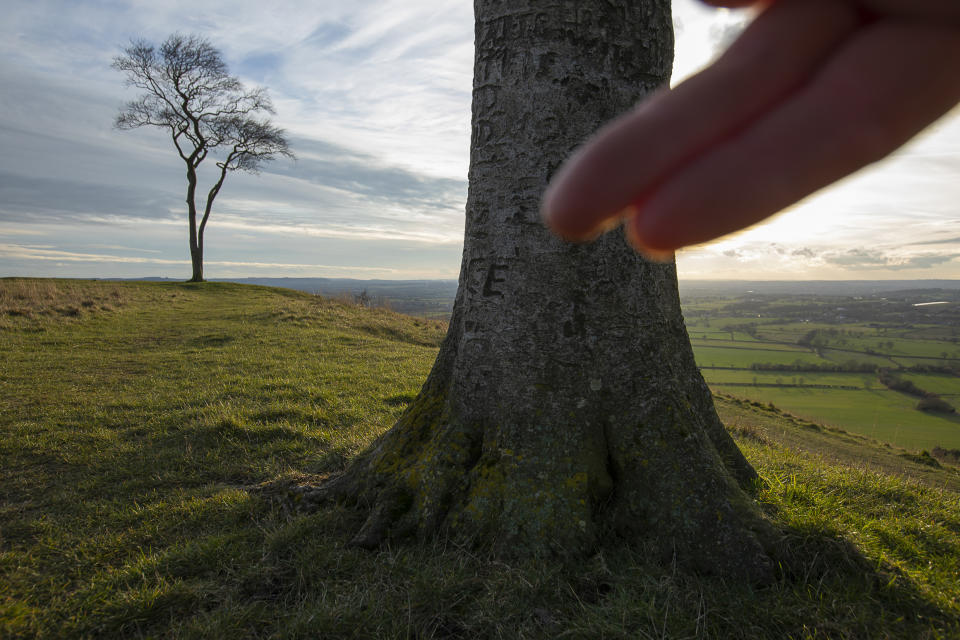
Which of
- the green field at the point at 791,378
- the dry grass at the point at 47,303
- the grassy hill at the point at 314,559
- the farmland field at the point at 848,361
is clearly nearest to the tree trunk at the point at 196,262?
the dry grass at the point at 47,303

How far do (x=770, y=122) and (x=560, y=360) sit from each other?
2501 millimetres

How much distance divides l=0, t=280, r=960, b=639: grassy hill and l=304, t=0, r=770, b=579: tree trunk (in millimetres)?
203

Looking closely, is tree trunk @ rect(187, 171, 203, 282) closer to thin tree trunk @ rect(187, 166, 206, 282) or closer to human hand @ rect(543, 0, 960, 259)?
thin tree trunk @ rect(187, 166, 206, 282)

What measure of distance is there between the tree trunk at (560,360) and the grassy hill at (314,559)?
20 centimetres

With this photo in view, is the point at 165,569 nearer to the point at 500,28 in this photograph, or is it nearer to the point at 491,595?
the point at 491,595

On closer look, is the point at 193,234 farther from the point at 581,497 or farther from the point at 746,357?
the point at 746,357

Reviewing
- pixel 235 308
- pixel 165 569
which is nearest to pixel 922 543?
pixel 165 569

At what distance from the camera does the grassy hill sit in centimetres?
230

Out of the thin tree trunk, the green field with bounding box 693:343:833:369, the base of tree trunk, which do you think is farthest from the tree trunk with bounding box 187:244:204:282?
the green field with bounding box 693:343:833:369

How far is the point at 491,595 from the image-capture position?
242 centimetres

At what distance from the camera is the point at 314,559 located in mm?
2811

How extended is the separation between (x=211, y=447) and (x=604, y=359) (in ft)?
13.6

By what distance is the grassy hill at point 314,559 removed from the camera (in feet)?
7.56

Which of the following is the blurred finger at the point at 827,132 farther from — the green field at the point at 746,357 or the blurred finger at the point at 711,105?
the green field at the point at 746,357
